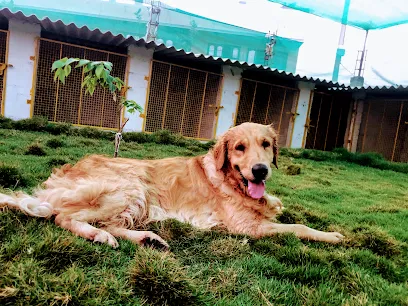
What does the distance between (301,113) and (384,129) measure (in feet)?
13.1

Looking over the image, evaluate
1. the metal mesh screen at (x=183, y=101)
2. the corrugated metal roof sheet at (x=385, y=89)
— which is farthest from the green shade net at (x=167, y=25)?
the corrugated metal roof sheet at (x=385, y=89)

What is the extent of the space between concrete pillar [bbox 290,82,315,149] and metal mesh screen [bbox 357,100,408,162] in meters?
2.95

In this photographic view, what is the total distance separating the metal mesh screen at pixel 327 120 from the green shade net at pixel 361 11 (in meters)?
3.32

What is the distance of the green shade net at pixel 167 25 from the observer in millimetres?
19922

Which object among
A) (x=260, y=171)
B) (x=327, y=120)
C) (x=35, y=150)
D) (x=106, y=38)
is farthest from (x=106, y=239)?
(x=327, y=120)

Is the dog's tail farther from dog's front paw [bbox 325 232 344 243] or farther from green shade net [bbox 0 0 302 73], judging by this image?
green shade net [bbox 0 0 302 73]

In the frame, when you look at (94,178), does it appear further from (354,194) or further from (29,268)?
(354,194)

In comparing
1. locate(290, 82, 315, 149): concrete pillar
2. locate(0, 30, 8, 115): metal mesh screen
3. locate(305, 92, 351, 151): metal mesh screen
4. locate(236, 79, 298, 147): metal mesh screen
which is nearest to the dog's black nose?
locate(0, 30, 8, 115): metal mesh screen

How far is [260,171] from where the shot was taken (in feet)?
9.38

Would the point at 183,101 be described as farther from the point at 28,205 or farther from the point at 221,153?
the point at 28,205

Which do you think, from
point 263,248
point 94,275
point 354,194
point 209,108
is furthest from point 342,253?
point 209,108

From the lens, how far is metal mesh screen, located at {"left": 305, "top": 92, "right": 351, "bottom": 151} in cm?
1442

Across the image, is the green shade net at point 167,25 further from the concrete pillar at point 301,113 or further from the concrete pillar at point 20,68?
the concrete pillar at point 20,68

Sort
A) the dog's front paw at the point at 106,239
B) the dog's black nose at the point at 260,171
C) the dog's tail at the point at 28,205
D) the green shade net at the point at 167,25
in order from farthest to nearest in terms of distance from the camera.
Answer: the green shade net at the point at 167,25 → the dog's black nose at the point at 260,171 → the dog's tail at the point at 28,205 → the dog's front paw at the point at 106,239
